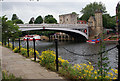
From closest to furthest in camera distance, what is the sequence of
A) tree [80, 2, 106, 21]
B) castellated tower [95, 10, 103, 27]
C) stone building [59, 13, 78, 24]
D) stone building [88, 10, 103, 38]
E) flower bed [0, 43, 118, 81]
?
flower bed [0, 43, 118, 81] < stone building [88, 10, 103, 38] < castellated tower [95, 10, 103, 27] < stone building [59, 13, 78, 24] < tree [80, 2, 106, 21]

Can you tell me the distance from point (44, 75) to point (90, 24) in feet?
158

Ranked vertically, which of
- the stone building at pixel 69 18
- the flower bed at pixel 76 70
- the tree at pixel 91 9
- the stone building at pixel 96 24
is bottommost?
the flower bed at pixel 76 70

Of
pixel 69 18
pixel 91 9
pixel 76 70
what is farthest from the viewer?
pixel 91 9

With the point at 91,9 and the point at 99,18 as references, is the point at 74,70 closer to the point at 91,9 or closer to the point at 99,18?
the point at 99,18

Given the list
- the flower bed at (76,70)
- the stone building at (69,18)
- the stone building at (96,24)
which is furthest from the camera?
the stone building at (69,18)

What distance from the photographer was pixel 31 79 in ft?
14.7

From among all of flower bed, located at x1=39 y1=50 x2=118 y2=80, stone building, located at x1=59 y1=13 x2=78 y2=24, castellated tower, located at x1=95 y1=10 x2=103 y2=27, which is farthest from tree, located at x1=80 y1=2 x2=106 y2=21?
flower bed, located at x1=39 y1=50 x2=118 y2=80

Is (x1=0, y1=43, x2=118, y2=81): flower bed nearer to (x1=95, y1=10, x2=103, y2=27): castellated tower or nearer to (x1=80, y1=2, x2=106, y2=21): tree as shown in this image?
(x1=95, y1=10, x2=103, y2=27): castellated tower

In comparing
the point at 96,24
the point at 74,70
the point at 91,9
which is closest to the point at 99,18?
the point at 96,24

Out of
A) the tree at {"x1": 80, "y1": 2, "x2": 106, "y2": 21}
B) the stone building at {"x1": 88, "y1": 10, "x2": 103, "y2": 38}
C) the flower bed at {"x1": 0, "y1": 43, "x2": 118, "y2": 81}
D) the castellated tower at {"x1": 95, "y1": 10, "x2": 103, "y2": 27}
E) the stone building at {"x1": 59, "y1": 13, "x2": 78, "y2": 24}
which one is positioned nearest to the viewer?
the flower bed at {"x1": 0, "y1": 43, "x2": 118, "y2": 81}

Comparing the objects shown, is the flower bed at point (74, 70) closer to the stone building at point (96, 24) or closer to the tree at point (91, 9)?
the stone building at point (96, 24)

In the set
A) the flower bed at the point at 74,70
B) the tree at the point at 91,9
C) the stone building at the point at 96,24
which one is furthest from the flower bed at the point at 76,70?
the tree at the point at 91,9

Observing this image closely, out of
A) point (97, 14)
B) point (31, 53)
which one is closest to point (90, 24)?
point (97, 14)

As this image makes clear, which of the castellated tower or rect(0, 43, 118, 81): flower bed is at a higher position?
the castellated tower
